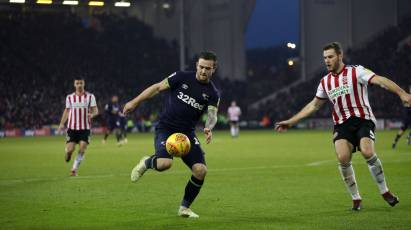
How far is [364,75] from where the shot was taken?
11344mm

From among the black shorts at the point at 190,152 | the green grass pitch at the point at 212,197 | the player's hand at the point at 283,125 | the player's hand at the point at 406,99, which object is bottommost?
the green grass pitch at the point at 212,197

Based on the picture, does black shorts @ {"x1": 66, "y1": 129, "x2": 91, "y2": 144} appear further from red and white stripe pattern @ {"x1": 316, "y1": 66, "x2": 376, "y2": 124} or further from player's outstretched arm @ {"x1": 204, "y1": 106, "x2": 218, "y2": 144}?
red and white stripe pattern @ {"x1": 316, "y1": 66, "x2": 376, "y2": 124}

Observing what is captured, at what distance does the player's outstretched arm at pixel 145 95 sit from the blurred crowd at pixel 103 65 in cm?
4260

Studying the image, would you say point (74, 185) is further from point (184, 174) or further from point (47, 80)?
point (47, 80)

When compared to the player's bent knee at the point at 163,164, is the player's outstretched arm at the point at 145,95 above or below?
above

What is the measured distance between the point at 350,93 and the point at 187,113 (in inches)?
99.0

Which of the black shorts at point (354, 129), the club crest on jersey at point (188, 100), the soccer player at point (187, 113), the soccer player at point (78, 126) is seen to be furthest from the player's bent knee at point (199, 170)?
the soccer player at point (78, 126)

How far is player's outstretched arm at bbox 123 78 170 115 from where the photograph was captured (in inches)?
428

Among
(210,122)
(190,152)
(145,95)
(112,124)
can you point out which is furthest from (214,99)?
(112,124)

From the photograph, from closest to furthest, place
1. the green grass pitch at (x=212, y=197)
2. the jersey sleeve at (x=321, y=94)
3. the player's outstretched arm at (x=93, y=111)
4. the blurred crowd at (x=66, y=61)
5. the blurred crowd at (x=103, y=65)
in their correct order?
the green grass pitch at (x=212, y=197) < the jersey sleeve at (x=321, y=94) < the player's outstretched arm at (x=93, y=111) < the blurred crowd at (x=66, y=61) < the blurred crowd at (x=103, y=65)

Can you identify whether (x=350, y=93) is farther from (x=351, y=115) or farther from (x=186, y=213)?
(x=186, y=213)

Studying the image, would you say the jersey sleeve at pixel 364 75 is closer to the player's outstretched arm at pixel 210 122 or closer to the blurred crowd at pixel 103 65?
the player's outstretched arm at pixel 210 122

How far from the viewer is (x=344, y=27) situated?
6278 cm

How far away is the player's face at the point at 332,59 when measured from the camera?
37.7 feet
